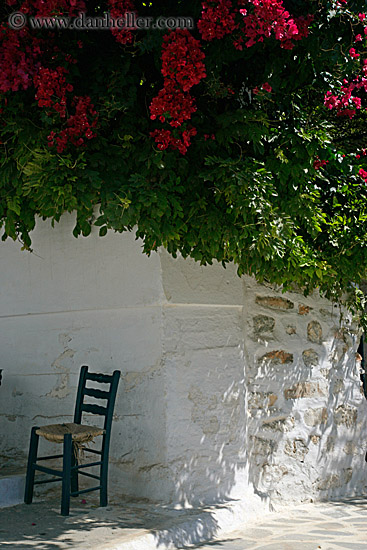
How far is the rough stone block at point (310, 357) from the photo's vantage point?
17.3 feet

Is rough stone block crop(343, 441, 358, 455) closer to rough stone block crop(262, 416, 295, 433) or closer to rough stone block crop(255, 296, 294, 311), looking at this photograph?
rough stone block crop(262, 416, 295, 433)

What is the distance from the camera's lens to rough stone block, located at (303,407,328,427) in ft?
17.0

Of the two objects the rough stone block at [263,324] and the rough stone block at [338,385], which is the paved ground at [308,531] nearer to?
the rough stone block at [338,385]

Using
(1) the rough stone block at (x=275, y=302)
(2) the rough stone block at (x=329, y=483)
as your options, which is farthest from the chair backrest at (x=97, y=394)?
(2) the rough stone block at (x=329, y=483)

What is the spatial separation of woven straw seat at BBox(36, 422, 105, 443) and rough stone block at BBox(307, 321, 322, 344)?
1.80 meters

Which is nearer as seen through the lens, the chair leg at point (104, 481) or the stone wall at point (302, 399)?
the chair leg at point (104, 481)

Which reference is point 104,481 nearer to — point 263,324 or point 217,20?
point 263,324

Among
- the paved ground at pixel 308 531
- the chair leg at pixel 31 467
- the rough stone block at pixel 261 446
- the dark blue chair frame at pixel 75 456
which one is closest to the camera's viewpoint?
the paved ground at pixel 308 531

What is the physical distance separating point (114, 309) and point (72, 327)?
0.38 meters

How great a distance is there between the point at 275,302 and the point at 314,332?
451 mm

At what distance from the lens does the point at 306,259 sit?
15.1 feet

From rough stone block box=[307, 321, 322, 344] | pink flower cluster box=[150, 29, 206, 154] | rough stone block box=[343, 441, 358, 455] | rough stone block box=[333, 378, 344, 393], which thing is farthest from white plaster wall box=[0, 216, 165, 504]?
rough stone block box=[343, 441, 358, 455]

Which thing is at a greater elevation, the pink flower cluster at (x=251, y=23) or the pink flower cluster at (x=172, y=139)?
the pink flower cluster at (x=251, y=23)

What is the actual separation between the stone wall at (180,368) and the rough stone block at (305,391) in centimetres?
1
